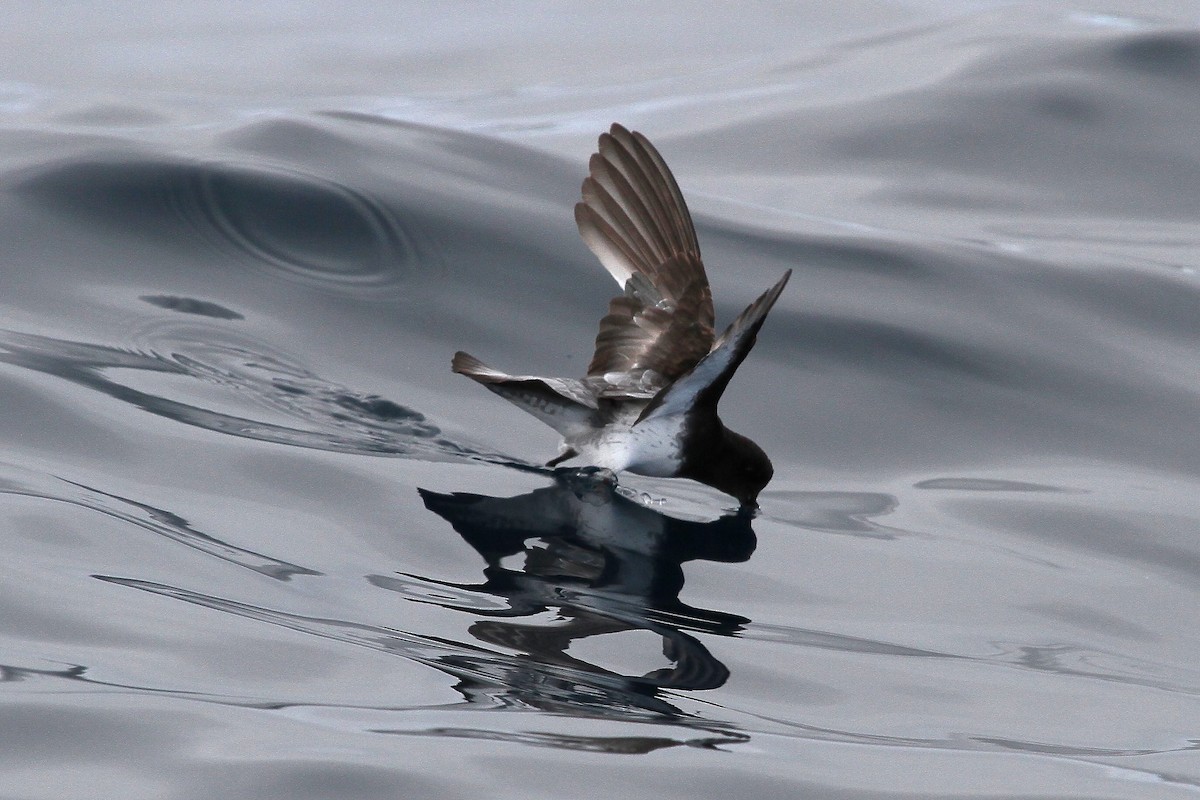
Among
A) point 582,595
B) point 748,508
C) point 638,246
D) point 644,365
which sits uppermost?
point 638,246

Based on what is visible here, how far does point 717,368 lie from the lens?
432 centimetres

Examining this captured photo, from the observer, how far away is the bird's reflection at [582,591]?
317 centimetres

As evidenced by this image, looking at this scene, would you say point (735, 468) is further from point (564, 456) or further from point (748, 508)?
point (564, 456)

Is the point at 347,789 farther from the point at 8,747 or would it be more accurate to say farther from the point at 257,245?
the point at 257,245

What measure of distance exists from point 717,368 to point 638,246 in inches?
43.6

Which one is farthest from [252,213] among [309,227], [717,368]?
[717,368]

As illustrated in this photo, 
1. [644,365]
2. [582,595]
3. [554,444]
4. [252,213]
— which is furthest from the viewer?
[252,213]

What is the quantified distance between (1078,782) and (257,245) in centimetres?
447

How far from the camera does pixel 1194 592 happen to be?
4.40 m

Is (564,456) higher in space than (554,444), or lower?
lower

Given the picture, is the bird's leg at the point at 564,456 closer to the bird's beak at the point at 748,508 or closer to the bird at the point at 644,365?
the bird at the point at 644,365

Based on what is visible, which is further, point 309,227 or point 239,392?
point 309,227

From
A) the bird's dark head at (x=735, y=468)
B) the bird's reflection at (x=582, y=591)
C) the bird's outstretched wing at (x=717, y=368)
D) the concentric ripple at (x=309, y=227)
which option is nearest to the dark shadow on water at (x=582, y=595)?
the bird's reflection at (x=582, y=591)

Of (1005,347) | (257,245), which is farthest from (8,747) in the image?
(1005,347)
